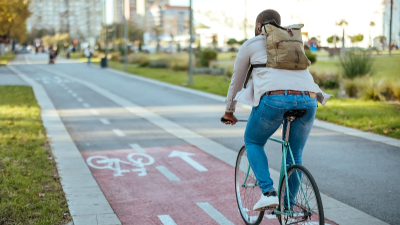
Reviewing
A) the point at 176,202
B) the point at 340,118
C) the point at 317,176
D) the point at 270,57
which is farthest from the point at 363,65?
the point at 270,57

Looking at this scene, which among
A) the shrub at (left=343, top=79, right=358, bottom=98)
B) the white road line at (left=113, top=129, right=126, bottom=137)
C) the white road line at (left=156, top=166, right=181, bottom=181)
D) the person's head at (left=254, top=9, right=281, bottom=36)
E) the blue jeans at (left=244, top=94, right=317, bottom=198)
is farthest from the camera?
the shrub at (left=343, top=79, right=358, bottom=98)

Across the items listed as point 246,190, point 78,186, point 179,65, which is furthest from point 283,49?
point 179,65

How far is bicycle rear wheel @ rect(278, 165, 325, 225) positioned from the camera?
3.29m

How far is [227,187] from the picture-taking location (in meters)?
5.84

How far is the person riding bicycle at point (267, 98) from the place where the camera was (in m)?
3.52

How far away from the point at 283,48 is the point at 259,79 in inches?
11.8

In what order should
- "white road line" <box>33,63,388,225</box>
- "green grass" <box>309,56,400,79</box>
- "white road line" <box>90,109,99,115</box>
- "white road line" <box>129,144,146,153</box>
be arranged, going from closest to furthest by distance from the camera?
"white road line" <box>33,63,388,225</box>
"white road line" <box>129,144,146,153</box>
"white road line" <box>90,109,99,115</box>
"green grass" <box>309,56,400,79</box>

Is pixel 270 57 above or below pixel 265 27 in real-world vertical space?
below

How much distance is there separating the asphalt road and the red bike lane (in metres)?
0.78

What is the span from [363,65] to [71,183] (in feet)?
42.9

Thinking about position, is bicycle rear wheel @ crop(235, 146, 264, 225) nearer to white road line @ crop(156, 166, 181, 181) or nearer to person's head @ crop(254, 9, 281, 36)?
person's head @ crop(254, 9, 281, 36)

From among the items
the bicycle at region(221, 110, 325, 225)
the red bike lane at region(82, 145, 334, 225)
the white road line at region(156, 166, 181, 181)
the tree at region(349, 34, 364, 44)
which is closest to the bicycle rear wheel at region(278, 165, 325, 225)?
the bicycle at region(221, 110, 325, 225)

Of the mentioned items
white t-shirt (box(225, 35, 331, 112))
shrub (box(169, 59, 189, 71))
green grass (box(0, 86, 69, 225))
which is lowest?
green grass (box(0, 86, 69, 225))

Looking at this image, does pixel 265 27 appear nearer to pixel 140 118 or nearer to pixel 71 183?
pixel 71 183
